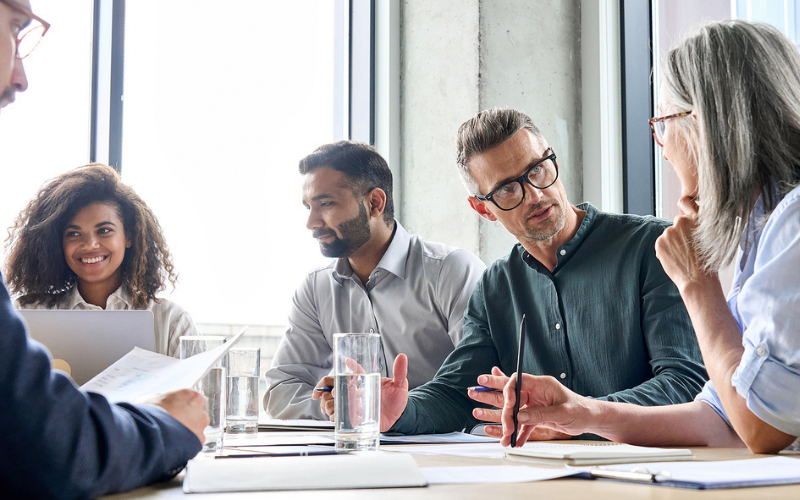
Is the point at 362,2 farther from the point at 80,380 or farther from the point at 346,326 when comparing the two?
the point at 80,380

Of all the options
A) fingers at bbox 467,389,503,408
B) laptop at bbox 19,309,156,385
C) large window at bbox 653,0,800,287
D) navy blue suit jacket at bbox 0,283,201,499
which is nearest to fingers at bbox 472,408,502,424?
fingers at bbox 467,389,503,408

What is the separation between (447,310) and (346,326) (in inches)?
16.2

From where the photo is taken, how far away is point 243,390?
1.44m

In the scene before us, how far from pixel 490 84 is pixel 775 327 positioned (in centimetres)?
240

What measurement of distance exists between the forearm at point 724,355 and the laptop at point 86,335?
3.39 ft

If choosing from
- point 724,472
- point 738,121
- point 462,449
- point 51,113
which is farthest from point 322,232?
point 724,472

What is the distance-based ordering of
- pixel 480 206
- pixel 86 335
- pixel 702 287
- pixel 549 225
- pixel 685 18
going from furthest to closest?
pixel 685 18
pixel 480 206
pixel 549 225
pixel 86 335
pixel 702 287

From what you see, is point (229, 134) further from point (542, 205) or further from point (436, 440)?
point (436, 440)

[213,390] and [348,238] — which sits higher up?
[348,238]

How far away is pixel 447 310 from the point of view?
259 centimetres

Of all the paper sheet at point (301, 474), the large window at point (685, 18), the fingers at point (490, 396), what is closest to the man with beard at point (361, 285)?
the large window at point (685, 18)

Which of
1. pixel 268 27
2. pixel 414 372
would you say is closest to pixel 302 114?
pixel 268 27

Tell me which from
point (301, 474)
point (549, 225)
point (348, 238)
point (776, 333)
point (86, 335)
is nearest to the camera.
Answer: point (301, 474)

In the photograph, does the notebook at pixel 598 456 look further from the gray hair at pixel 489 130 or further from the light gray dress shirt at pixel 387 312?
the light gray dress shirt at pixel 387 312
